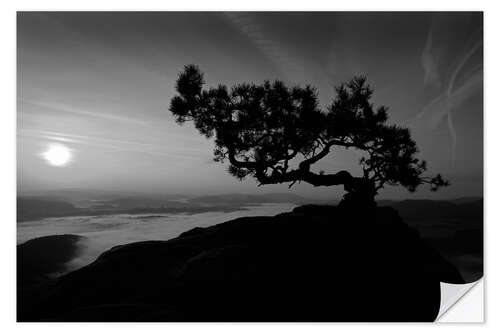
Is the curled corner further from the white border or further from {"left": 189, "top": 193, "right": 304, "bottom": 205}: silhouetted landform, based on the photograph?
{"left": 189, "top": 193, "right": 304, "bottom": 205}: silhouetted landform

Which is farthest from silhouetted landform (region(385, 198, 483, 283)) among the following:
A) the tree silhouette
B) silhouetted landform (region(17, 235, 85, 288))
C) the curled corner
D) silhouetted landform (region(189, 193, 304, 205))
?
silhouetted landform (region(17, 235, 85, 288))

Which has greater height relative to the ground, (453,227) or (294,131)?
(294,131)

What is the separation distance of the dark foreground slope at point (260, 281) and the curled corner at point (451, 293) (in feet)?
0.30

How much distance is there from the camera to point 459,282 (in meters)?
4.21

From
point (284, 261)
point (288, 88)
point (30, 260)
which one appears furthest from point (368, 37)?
point (30, 260)


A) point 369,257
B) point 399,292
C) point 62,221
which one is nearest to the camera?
point 399,292

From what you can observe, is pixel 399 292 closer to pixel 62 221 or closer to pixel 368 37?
pixel 368 37

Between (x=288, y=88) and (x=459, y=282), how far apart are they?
3.18m
